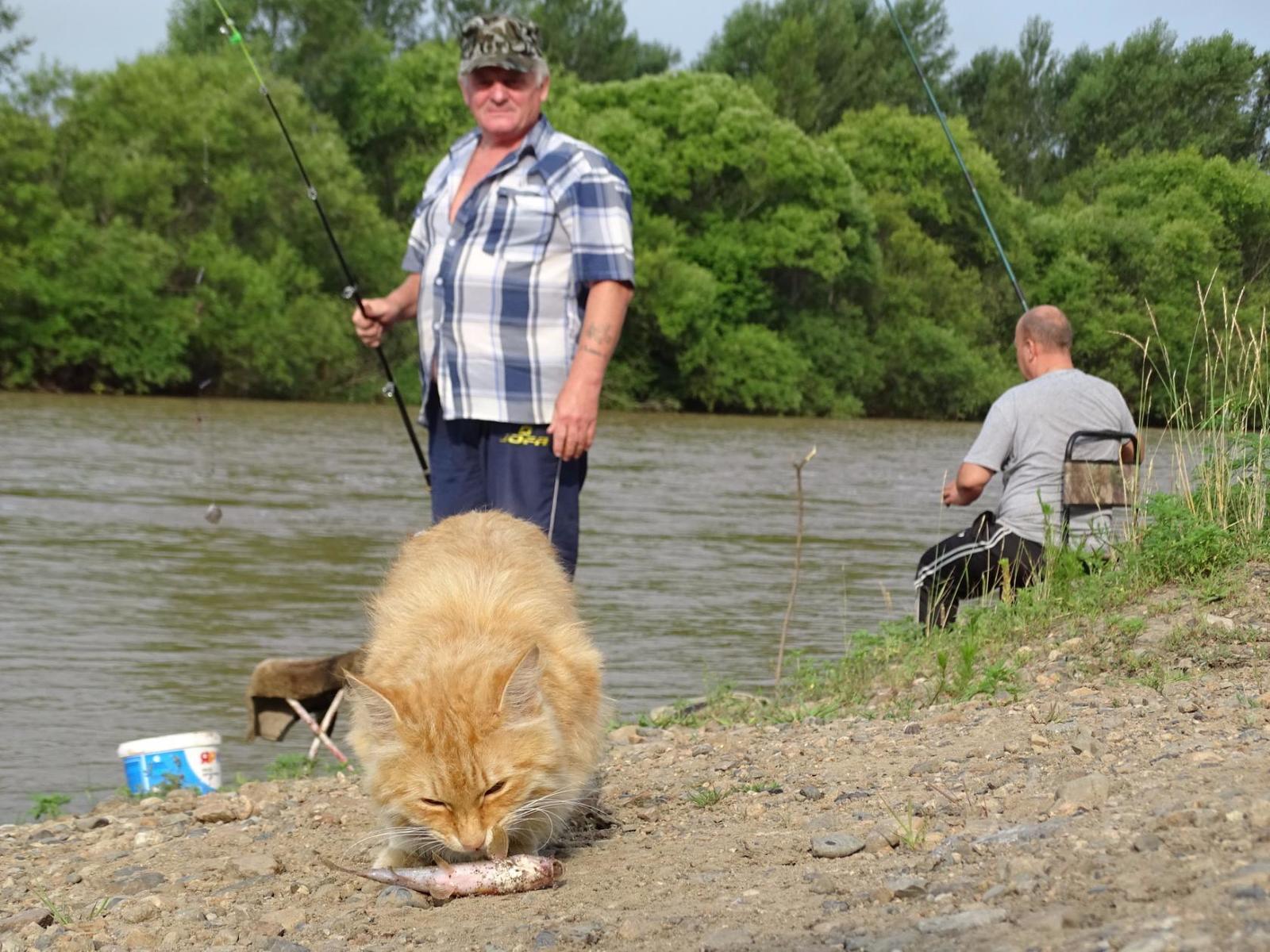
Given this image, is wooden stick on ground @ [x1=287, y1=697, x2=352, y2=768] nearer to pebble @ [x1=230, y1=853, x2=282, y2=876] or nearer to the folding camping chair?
the folding camping chair

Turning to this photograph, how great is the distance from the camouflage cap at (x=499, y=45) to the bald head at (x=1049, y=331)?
391 centimetres

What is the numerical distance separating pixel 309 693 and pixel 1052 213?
726 cm

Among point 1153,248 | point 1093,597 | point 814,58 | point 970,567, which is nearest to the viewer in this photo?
point 1093,597

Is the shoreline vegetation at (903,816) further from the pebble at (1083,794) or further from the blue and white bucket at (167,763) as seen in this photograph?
the blue and white bucket at (167,763)

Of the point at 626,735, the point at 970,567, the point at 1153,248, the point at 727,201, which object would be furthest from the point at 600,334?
the point at 727,201

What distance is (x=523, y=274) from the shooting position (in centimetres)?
539

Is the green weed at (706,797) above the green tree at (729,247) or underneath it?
underneath

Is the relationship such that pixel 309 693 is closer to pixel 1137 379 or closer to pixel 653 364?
pixel 1137 379

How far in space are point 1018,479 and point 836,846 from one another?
453cm

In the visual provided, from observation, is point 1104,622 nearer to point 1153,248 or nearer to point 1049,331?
point 1049,331

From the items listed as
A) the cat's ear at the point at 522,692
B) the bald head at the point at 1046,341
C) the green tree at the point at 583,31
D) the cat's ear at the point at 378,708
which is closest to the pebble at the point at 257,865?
the cat's ear at the point at 378,708

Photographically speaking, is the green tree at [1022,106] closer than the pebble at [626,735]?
No

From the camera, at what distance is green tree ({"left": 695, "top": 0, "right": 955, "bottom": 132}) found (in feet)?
121

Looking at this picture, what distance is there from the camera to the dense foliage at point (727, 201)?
10.3 m
